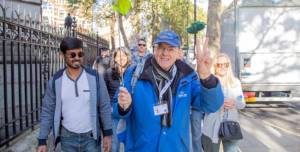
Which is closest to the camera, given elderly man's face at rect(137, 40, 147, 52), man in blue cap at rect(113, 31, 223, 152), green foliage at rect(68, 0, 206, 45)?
man in blue cap at rect(113, 31, 223, 152)

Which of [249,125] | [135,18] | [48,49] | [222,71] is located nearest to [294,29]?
[249,125]

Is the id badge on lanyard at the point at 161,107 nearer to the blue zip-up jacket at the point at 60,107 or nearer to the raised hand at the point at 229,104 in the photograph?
the blue zip-up jacket at the point at 60,107

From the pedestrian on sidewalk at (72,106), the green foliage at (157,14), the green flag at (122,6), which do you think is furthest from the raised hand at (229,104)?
the green foliage at (157,14)

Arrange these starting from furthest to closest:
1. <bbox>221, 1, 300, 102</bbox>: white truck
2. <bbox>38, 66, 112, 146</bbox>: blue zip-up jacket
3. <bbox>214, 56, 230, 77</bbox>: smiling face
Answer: <bbox>221, 1, 300, 102</bbox>: white truck, <bbox>214, 56, 230, 77</bbox>: smiling face, <bbox>38, 66, 112, 146</bbox>: blue zip-up jacket

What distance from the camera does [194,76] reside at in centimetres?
233

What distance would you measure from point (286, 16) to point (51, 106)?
26.8ft

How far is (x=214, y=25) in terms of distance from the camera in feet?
32.1

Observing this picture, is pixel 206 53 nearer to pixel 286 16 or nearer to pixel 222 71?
pixel 222 71

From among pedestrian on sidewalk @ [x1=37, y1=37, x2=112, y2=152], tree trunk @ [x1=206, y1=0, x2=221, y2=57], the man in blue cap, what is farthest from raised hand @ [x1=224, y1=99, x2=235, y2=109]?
tree trunk @ [x1=206, y1=0, x2=221, y2=57]

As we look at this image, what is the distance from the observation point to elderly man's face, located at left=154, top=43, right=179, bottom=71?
2.36 m

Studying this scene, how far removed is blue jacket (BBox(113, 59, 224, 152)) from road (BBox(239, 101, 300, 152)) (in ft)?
10.5

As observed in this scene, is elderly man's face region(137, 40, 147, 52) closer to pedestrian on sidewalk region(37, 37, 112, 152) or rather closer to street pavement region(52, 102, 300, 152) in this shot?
street pavement region(52, 102, 300, 152)

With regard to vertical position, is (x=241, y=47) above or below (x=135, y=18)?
below

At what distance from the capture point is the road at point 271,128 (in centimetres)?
527
